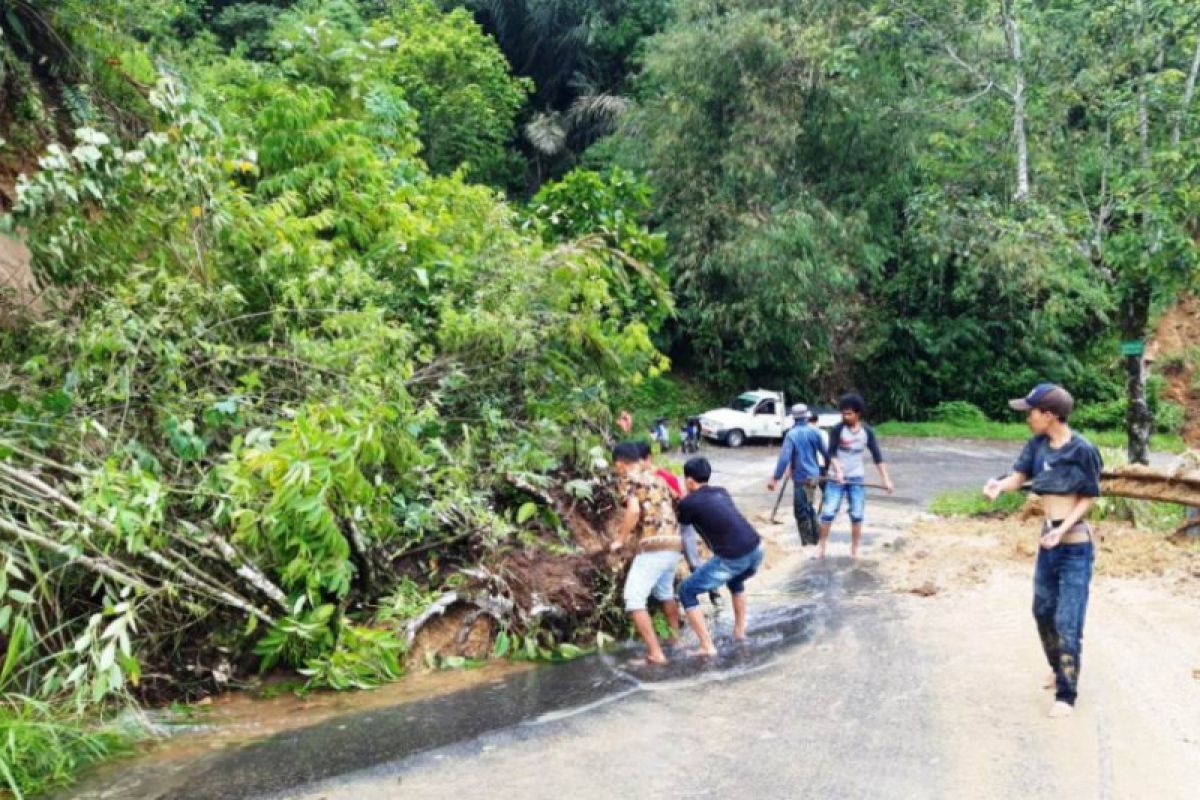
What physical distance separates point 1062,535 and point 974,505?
8.33m

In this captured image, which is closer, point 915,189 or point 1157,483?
point 1157,483

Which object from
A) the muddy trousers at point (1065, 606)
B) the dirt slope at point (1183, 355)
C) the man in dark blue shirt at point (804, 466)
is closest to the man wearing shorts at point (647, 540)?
the muddy trousers at point (1065, 606)

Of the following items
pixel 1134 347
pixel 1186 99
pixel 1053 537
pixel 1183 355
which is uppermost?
pixel 1186 99

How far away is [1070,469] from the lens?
18.1ft

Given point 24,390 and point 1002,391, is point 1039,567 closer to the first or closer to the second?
point 24,390

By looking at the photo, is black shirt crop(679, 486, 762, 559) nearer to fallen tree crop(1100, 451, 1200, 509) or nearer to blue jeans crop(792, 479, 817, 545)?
blue jeans crop(792, 479, 817, 545)

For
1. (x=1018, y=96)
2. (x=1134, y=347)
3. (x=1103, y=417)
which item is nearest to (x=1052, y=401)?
(x=1134, y=347)

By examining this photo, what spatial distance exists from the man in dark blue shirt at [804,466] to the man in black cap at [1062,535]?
15.6 feet

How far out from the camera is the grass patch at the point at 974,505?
40.6 feet

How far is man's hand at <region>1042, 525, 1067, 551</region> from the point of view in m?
5.43

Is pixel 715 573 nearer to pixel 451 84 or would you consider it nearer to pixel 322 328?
pixel 322 328

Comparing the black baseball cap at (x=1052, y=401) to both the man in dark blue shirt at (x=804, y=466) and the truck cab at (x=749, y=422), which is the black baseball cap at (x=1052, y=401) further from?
the truck cab at (x=749, y=422)

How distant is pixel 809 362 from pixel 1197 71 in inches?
665

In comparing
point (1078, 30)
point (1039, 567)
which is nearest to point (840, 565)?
point (1039, 567)
